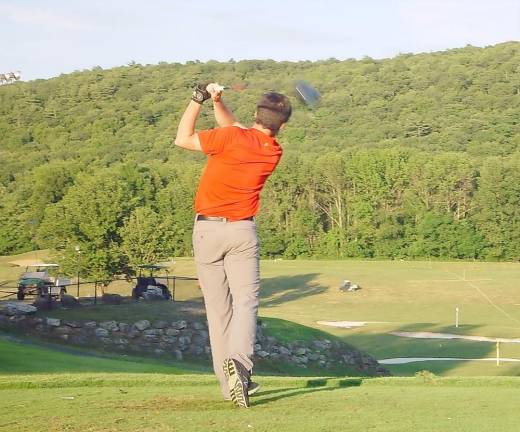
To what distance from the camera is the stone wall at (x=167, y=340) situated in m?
23.3

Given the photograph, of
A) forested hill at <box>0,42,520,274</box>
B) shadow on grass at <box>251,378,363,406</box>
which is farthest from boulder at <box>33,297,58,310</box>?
forested hill at <box>0,42,520,274</box>

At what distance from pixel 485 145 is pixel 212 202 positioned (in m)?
110

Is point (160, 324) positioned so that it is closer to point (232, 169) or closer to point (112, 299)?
point (112, 299)

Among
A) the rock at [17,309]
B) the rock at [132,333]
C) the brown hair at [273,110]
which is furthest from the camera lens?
the rock at [132,333]

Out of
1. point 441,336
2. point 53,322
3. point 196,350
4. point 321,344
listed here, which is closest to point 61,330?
point 53,322

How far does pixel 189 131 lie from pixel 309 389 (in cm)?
254

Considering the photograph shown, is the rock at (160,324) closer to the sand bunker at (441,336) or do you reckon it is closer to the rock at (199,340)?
the rock at (199,340)

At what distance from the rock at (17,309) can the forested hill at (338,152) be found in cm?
4423

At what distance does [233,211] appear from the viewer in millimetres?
6910

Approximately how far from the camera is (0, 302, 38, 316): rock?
23.2m

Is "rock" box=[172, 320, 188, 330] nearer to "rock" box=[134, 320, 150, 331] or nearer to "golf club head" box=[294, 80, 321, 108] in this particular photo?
"rock" box=[134, 320, 150, 331]

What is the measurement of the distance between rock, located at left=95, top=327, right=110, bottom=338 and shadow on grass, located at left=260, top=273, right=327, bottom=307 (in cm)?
4258

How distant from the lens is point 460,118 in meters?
121

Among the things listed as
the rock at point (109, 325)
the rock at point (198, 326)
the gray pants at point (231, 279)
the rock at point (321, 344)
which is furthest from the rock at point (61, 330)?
the gray pants at point (231, 279)
